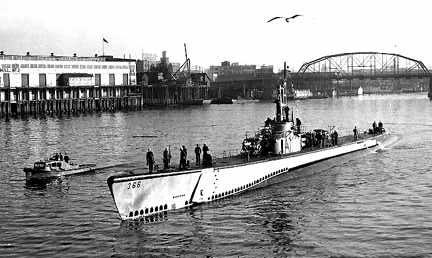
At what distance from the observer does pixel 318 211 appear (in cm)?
3638

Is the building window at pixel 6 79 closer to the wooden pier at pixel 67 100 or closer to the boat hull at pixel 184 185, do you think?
the wooden pier at pixel 67 100

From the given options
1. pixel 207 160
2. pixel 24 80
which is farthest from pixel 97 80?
pixel 207 160

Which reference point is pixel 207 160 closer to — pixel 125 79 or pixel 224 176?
pixel 224 176

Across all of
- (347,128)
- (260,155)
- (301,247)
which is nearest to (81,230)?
(301,247)

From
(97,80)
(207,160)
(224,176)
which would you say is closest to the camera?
(207,160)

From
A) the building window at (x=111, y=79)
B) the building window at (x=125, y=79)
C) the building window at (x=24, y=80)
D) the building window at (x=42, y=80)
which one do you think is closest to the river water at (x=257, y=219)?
the building window at (x=24, y=80)

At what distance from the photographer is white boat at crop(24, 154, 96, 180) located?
48.1 meters

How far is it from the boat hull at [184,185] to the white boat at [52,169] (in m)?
16.8

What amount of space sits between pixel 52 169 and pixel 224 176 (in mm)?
17486

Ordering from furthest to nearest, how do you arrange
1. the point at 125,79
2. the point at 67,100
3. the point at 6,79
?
the point at 125,79, the point at 67,100, the point at 6,79

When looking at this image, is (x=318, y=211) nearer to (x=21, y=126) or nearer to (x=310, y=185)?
(x=310, y=185)

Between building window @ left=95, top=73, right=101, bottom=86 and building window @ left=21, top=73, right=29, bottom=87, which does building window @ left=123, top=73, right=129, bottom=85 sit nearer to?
building window @ left=95, top=73, right=101, bottom=86

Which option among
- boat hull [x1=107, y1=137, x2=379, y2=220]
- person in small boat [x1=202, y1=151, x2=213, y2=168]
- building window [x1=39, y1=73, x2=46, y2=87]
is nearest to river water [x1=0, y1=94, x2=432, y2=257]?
boat hull [x1=107, y1=137, x2=379, y2=220]

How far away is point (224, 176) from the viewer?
38.6 meters
